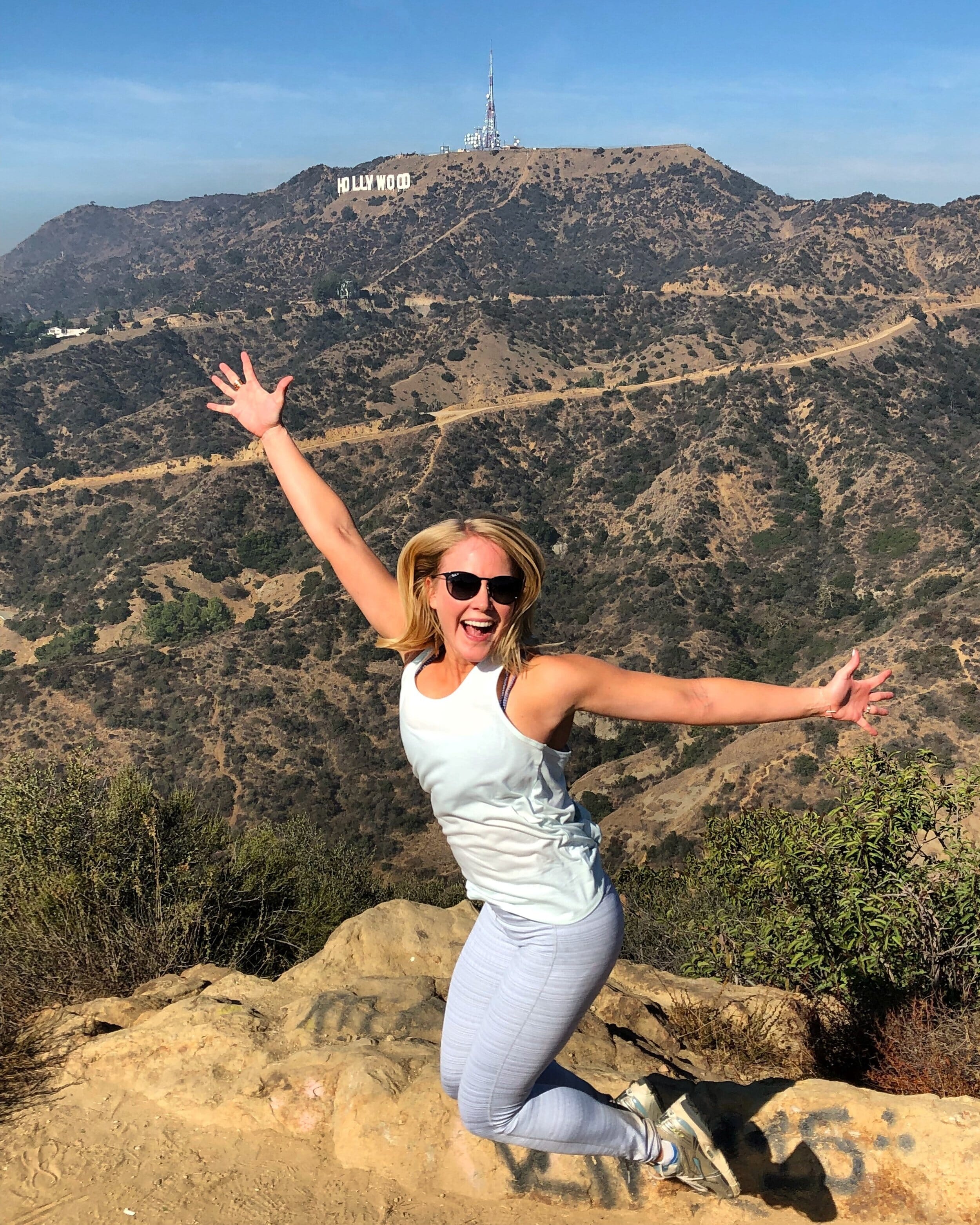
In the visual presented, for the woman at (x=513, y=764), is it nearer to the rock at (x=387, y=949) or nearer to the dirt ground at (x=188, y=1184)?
the dirt ground at (x=188, y=1184)

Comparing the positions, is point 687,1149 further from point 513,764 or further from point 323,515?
point 323,515

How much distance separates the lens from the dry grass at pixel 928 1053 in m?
5.23

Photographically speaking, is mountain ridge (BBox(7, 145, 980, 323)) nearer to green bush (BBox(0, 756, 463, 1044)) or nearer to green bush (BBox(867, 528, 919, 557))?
green bush (BBox(867, 528, 919, 557))

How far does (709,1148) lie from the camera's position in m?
3.64

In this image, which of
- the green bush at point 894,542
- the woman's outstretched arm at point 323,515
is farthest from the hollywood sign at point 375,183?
the woman's outstretched arm at point 323,515

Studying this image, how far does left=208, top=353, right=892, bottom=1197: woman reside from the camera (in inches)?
110

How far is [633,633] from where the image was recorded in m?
50.4

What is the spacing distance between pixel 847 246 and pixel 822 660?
85283mm

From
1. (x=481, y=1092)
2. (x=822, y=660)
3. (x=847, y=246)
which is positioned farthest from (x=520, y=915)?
(x=847, y=246)

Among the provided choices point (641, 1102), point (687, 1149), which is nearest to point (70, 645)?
point (641, 1102)

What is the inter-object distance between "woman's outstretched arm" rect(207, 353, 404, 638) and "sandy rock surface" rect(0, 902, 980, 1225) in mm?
2585

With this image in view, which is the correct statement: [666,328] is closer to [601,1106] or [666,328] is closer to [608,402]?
[608,402]

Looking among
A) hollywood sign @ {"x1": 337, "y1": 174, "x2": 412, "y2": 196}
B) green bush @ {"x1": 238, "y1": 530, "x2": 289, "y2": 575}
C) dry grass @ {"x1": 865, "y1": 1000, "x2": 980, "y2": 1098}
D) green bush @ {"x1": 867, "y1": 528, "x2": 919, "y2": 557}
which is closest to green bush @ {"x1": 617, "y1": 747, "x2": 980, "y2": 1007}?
dry grass @ {"x1": 865, "y1": 1000, "x2": 980, "y2": 1098}

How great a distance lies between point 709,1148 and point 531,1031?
3.80 ft
